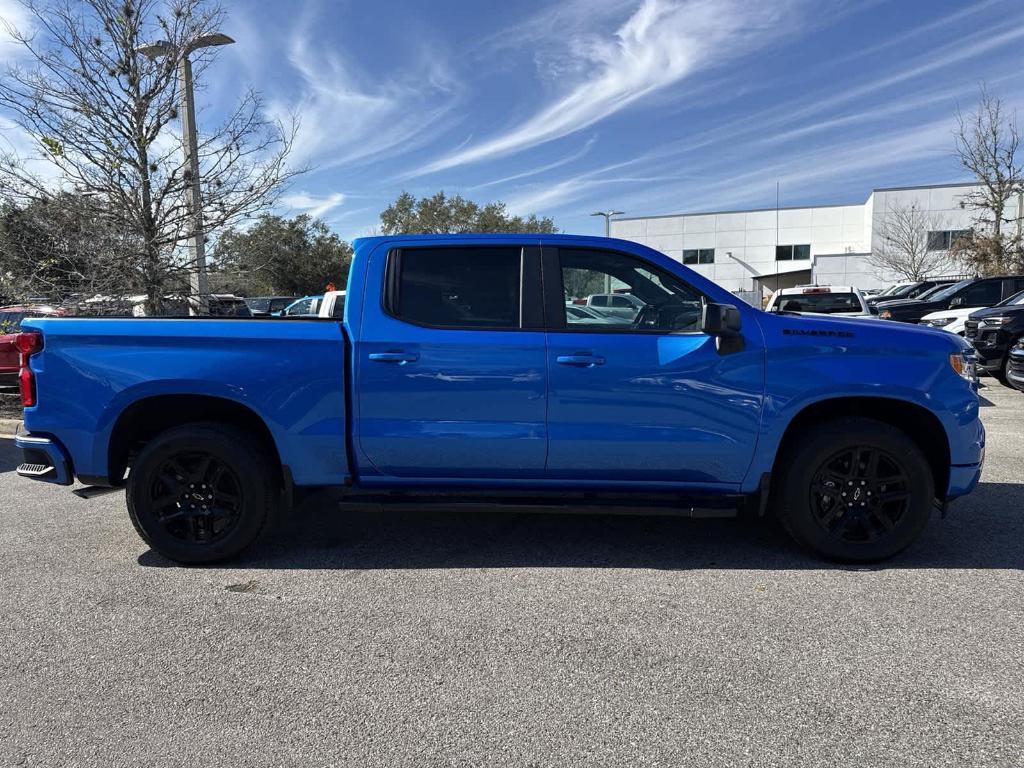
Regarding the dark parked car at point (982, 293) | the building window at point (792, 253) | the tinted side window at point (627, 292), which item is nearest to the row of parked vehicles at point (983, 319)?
the dark parked car at point (982, 293)

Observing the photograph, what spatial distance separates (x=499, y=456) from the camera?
152 inches

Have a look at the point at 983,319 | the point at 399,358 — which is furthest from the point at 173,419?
the point at 983,319

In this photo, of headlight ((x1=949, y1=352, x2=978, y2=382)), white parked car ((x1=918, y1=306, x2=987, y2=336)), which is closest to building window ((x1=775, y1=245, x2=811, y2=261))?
white parked car ((x1=918, y1=306, x2=987, y2=336))

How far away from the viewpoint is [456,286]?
398cm

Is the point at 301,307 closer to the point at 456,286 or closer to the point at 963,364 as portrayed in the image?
the point at 456,286

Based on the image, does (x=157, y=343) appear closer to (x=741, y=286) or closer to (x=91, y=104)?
(x=91, y=104)

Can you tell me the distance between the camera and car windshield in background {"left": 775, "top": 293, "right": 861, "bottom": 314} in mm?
11259

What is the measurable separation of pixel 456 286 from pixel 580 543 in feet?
5.78

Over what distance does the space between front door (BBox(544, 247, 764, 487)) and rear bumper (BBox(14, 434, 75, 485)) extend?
280 centimetres

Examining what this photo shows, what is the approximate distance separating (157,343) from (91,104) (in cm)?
643

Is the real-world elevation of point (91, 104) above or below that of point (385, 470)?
above

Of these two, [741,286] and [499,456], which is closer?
[499,456]

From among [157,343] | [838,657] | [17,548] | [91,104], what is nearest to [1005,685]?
[838,657]

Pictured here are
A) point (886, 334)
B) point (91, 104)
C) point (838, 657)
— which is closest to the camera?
point (838, 657)
